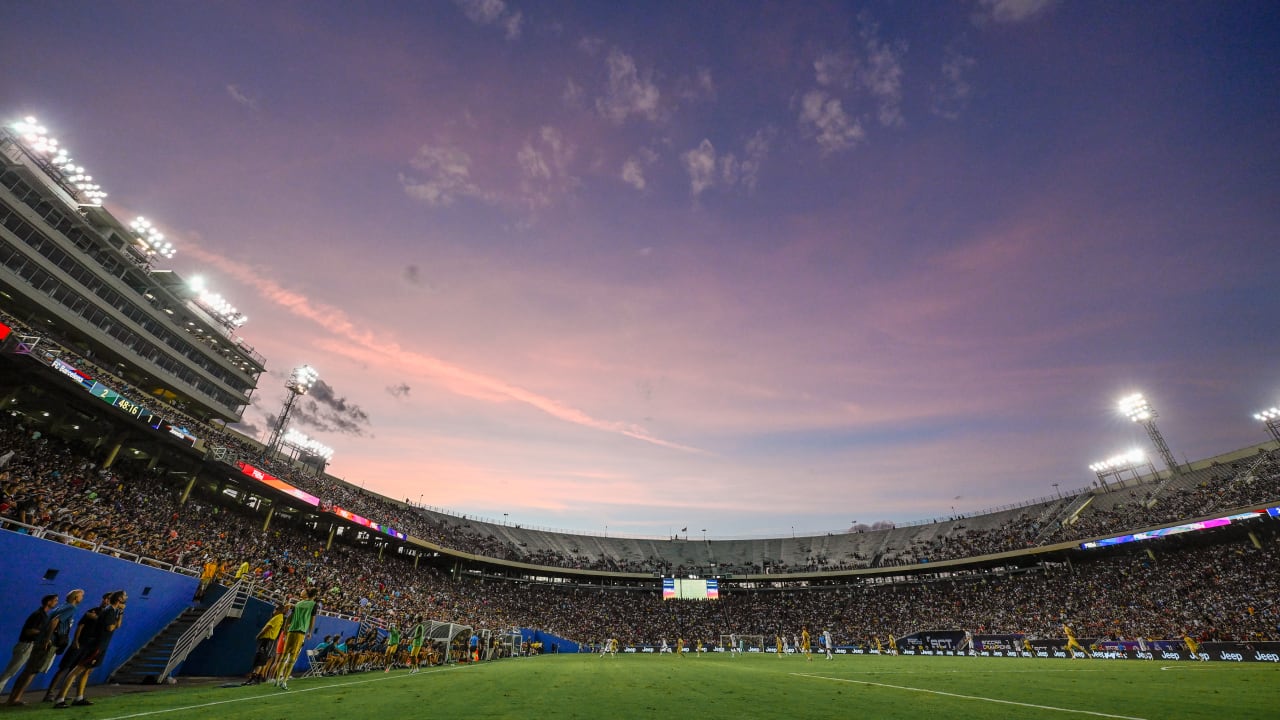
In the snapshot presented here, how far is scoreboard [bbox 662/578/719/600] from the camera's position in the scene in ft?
200

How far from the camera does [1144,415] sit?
57281mm

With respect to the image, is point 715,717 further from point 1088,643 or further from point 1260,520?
point 1260,520

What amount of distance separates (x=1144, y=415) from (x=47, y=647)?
8375 cm

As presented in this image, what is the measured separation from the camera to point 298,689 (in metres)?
11.3

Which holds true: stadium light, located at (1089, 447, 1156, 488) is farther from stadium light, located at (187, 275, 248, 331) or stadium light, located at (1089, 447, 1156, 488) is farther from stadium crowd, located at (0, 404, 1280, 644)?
stadium light, located at (187, 275, 248, 331)

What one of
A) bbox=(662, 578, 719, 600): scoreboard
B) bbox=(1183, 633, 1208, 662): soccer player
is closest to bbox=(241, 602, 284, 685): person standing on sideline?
bbox=(1183, 633, 1208, 662): soccer player

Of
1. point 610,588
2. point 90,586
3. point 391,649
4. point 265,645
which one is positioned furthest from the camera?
point 610,588

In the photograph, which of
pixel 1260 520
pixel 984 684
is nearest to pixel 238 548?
pixel 984 684

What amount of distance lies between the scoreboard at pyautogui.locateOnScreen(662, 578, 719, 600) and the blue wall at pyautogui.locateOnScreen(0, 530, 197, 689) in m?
53.3

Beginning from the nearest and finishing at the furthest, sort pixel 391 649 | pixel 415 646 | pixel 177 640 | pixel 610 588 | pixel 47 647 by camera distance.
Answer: pixel 47 647, pixel 177 640, pixel 391 649, pixel 415 646, pixel 610 588

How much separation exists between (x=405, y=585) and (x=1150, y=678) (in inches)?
1936

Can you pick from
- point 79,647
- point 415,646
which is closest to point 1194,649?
point 415,646

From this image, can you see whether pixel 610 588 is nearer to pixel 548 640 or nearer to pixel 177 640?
pixel 548 640

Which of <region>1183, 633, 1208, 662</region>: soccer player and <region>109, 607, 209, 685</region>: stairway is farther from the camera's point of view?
<region>1183, 633, 1208, 662</region>: soccer player
